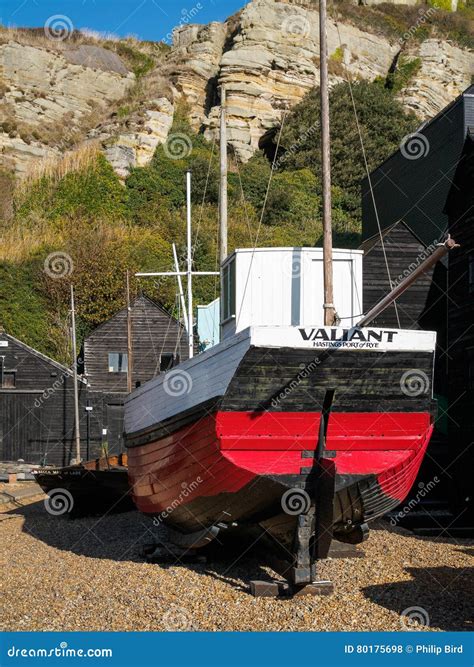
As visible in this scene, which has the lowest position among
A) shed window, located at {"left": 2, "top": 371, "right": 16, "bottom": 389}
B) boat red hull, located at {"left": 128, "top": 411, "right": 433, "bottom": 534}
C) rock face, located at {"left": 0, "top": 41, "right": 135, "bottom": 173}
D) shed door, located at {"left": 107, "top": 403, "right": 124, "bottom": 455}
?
shed door, located at {"left": 107, "top": 403, "right": 124, "bottom": 455}

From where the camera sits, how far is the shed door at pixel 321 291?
44.8 ft

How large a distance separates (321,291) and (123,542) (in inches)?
248

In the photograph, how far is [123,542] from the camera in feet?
50.5

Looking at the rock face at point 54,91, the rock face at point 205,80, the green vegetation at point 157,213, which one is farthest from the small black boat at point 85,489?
the rock face at point 54,91

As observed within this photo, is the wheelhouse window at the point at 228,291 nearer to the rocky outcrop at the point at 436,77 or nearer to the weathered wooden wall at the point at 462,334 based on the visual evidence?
the weathered wooden wall at the point at 462,334

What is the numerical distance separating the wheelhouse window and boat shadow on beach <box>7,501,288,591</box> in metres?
4.00

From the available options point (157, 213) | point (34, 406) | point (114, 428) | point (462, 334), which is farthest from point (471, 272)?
point (157, 213)

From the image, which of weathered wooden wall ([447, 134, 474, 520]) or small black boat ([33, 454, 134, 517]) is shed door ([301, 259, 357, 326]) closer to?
weathered wooden wall ([447, 134, 474, 520])

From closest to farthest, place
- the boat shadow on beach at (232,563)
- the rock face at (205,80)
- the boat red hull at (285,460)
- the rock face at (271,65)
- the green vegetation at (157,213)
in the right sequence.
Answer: the boat shadow on beach at (232,563) < the boat red hull at (285,460) < the green vegetation at (157,213) < the rock face at (205,80) < the rock face at (271,65)

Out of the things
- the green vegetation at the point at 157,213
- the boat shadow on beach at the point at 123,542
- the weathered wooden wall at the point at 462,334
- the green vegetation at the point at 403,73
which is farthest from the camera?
the green vegetation at the point at 403,73

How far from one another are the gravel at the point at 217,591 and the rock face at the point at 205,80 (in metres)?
43.6

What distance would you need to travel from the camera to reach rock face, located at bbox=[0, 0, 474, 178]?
186 feet

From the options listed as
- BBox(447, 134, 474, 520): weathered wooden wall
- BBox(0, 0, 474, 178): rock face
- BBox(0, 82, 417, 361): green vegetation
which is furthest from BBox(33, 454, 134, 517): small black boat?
BBox(0, 0, 474, 178): rock face

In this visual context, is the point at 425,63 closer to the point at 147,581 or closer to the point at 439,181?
the point at 439,181
